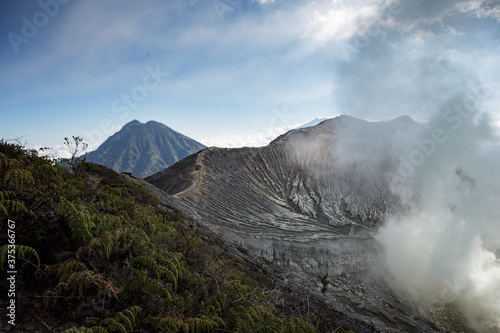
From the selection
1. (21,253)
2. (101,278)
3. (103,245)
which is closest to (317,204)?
(103,245)

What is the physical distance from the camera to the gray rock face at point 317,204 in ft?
125

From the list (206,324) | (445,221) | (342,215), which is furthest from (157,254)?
(445,221)

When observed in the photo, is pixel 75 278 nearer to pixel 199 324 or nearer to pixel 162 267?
pixel 162 267

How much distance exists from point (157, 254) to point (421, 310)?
4818 cm

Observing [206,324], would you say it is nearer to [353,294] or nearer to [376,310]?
[376,310]

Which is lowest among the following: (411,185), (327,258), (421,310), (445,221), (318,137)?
(421,310)

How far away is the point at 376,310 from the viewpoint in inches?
1291

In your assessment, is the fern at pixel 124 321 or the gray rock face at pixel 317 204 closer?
the fern at pixel 124 321

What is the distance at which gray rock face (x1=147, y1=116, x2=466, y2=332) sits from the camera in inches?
Answer: 1503

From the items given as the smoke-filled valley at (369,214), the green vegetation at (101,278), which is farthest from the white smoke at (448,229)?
the green vegetation at (101,278)

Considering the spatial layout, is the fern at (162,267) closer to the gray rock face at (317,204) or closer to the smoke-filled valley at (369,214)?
the smoke-filled valley at (369,214)

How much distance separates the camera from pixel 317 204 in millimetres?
74688

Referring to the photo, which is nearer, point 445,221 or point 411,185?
point 445,221

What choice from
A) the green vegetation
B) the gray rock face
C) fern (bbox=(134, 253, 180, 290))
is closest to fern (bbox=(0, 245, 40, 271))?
the green vegetation
